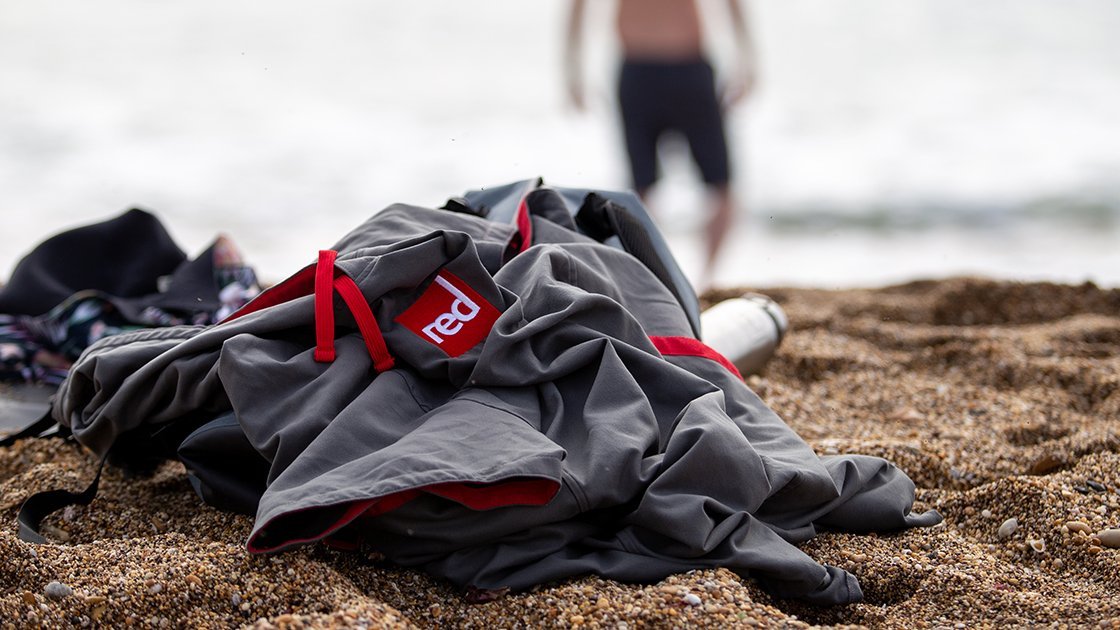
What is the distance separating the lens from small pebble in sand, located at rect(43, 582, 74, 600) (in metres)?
1.58

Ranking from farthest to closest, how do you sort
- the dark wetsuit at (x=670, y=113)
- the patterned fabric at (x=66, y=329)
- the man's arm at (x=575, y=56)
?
the man's arm at (x=575, y=56) < the dark wetsuit at (x=670, y=113) < the patterned fabric at (x=66, y=329)

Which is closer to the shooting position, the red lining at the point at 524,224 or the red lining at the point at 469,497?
the red lining at the point at 469,497

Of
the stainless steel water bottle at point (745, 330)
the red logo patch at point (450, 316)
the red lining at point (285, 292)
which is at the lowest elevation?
the stainless steel water bottle at point (745, 330)

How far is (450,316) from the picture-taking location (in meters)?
1.86

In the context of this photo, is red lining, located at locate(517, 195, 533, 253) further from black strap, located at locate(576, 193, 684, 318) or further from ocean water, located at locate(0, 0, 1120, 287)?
A: ocean water, located at locate(0, 0, 1120, 287)

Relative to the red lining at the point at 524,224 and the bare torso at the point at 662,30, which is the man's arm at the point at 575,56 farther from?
the red lining at the point at 524,224

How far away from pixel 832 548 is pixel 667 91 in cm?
336


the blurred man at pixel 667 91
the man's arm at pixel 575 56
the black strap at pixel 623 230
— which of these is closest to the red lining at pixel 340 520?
the black strap at pixel 623 230

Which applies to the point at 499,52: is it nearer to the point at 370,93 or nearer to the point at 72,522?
the point at 370,93

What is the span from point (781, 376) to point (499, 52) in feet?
31.7

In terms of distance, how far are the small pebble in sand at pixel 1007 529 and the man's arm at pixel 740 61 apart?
344 centimetres

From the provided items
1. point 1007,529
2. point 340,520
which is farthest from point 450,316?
point 1007,529

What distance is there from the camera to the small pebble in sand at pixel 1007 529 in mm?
1932

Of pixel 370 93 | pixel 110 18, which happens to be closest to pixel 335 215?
pixel 370 93
